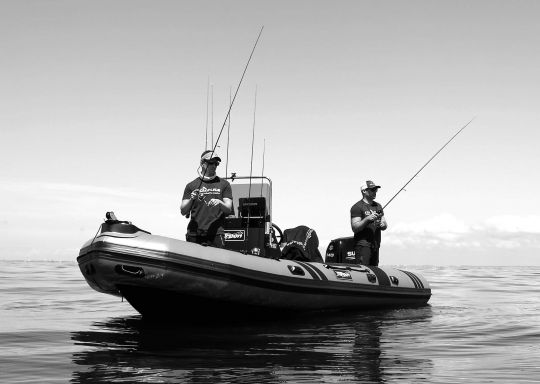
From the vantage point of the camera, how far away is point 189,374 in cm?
528

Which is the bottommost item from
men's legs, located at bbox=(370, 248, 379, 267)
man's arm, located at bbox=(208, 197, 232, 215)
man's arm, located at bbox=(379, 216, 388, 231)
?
men's legs, located at bbox=(370, 248, 379, 267)

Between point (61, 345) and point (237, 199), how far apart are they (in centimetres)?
376

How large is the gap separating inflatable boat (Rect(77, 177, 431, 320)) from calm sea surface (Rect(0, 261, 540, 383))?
0.27 meters

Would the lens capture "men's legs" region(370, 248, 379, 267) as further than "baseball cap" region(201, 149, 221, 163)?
Yes

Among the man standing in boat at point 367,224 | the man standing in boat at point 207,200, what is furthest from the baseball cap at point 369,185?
the man standing in boat at point 207,200

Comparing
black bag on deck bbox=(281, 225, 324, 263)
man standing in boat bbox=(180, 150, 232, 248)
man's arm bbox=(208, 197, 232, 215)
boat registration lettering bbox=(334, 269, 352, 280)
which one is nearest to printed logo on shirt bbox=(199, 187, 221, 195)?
man standing in boat bbox=(180, 150, 232, 248)

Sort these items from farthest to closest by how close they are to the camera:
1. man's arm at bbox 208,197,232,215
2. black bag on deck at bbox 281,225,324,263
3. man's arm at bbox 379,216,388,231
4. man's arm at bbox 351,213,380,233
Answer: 1. man's arm at bbox 379,216,388,231
2. man's arm at bbox 351,213,380,233
3. black bag on deck at bbox 281,225,324,263
4. man's arm at bbox 208,197,232,215

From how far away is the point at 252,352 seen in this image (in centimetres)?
641

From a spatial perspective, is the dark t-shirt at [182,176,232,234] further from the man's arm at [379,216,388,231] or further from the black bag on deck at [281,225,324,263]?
the man's arm at [379,216,388,231]

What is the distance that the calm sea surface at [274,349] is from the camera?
534 centimetres

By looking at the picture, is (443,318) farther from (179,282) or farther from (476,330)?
(179,282)

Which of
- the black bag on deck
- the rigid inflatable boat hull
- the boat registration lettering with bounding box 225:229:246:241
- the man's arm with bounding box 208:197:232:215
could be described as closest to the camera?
the rigid inflatable boat hull

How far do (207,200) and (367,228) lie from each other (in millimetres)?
3410

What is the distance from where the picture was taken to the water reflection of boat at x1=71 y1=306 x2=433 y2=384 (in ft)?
17.5
